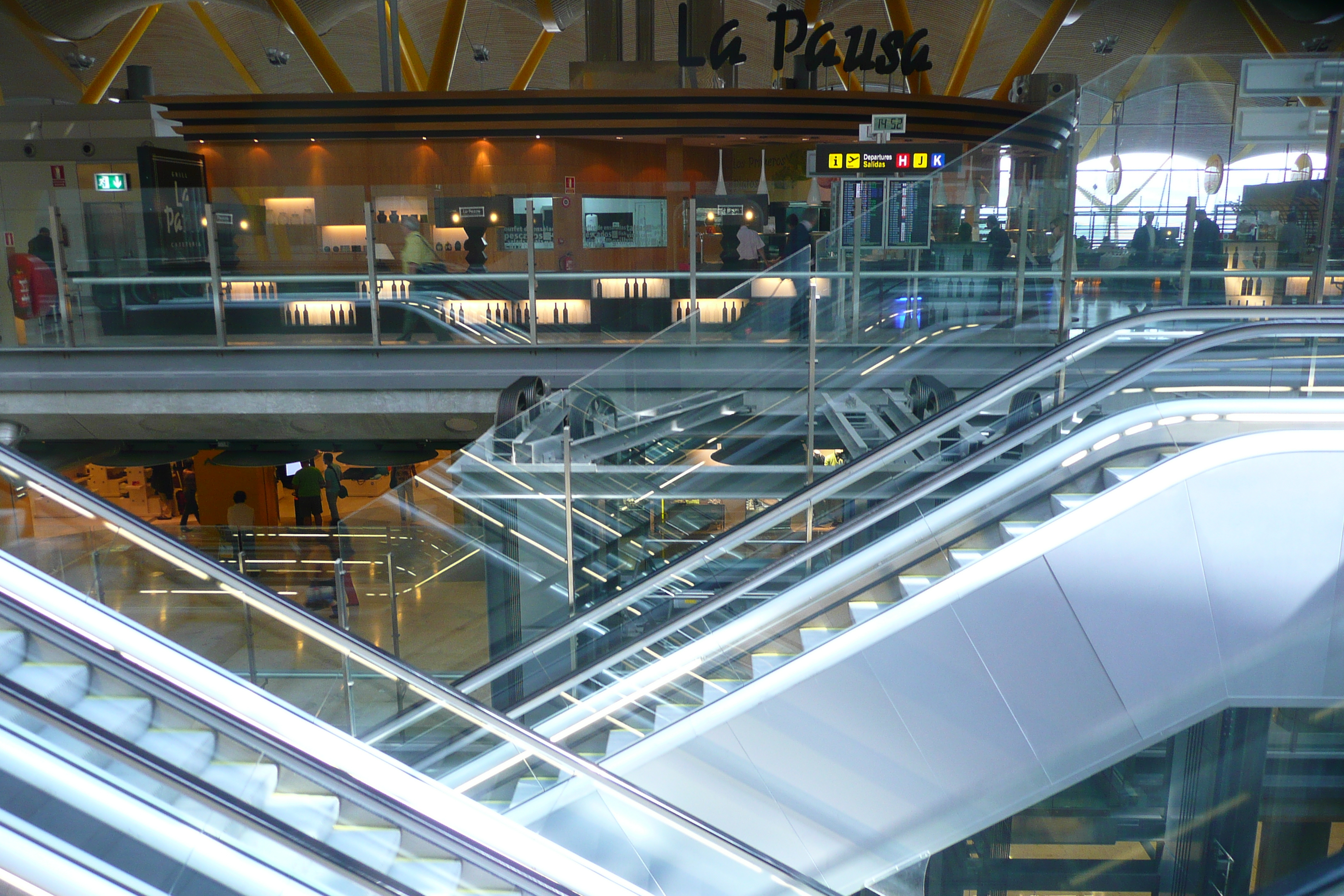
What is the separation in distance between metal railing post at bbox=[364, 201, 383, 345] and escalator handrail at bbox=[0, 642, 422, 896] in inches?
228

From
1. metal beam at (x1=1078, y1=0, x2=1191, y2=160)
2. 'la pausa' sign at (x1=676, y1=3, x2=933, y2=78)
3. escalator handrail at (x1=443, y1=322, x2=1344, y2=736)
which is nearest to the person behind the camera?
escalator handrail at (x1=443, y1=322, x2=1344, y2=736)

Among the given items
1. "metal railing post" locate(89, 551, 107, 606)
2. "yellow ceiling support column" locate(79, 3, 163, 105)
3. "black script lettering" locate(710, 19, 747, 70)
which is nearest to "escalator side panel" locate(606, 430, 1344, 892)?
"metal railing post" locate(89, 551, 107, 606)

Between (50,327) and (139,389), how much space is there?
92 centimetres

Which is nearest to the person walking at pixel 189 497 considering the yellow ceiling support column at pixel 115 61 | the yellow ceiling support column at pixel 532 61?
the yellow ceiling support column at pixel 532 61

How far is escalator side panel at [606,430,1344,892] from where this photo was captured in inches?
165

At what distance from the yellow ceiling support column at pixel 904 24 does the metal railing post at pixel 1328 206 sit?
38.8 ft

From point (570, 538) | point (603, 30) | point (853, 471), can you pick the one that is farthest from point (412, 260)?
point (603, 30)

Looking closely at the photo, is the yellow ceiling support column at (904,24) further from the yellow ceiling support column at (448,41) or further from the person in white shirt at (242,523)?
the person in white shirt at (242,523)

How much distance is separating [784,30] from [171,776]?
13.8 meters

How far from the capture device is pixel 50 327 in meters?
8.02

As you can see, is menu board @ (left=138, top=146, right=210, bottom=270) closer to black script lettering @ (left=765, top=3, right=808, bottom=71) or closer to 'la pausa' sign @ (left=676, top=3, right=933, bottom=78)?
'la pausa' sign @ (left=676, top=3, right=933, bottom=78)

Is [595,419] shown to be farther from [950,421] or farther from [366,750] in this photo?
[366,750]

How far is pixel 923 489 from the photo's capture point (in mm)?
4215

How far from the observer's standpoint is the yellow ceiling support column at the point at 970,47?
797 inches
